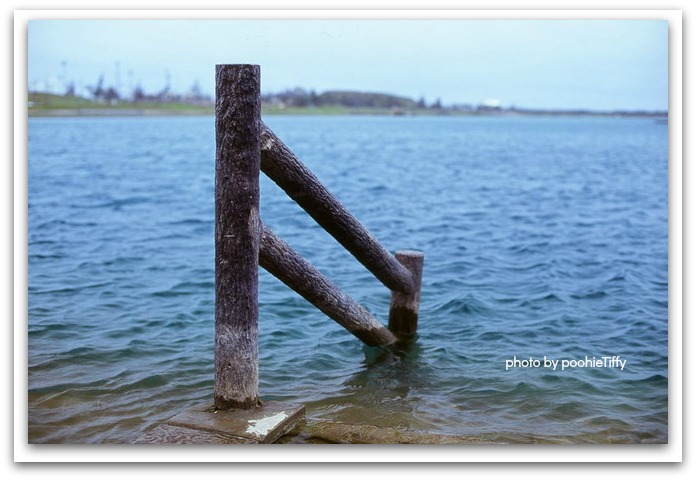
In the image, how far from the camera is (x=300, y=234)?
42.7 ft

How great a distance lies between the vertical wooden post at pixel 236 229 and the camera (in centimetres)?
470

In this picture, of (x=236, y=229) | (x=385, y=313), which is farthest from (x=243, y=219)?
(x=385, y=313)

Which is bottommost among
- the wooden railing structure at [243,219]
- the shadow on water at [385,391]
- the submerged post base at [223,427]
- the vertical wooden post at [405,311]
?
the shadow on water at [385,391]

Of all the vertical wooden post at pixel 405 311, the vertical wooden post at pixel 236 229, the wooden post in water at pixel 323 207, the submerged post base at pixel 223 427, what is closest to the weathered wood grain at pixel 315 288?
the vertical wooden post at pixel 405 311

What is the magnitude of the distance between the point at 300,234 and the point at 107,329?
5.49 m

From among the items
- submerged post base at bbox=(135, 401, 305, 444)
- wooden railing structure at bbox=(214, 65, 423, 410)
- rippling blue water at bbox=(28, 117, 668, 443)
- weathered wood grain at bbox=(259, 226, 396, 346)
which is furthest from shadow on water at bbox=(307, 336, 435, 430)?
wooden railing structure at bbox=(214, 65, 423, 410)

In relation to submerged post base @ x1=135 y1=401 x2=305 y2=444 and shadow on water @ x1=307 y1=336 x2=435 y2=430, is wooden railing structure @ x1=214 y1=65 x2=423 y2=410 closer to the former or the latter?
submerged post base @ x1=135 y1=401 x2=305 y2=444

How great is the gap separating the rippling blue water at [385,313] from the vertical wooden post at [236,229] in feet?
3.39

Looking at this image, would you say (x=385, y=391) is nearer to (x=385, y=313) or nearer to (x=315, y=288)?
(x=315, y=288)

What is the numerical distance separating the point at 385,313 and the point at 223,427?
4131 mm

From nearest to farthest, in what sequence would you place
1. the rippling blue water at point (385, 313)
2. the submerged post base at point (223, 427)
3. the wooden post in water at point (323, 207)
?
the submerged post base at point (223, 427) → the wooden post in water at point (323, 207) → the rippling blue water at point (385, 313)

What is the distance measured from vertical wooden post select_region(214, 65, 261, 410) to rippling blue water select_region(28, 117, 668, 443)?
1033 millimetres

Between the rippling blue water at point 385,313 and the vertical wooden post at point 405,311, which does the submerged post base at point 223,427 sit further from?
the vertical wooden post at point 405,311
